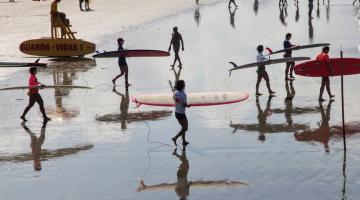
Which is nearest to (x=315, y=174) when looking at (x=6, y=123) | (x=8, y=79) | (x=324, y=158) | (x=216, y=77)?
(x=324, y=158)

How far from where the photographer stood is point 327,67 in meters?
17.6

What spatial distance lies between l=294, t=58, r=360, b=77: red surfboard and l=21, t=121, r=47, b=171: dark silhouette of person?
734cm

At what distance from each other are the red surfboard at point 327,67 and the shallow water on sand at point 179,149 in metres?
0.81

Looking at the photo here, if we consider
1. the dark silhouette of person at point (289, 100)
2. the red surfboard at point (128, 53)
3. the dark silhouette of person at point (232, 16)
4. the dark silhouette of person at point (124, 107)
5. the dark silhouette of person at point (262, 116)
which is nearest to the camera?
the dark silhouette of person at point (262, 116)

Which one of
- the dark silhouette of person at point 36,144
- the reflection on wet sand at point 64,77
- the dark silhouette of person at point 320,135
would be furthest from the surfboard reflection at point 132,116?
the dark silhouette of person at point 320,135

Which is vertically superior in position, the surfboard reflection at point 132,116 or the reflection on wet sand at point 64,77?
the reflection on wet sand at point 64,77

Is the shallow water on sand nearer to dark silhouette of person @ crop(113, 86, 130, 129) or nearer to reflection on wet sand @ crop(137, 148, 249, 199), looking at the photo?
reflection on wet sand @ crop(137, 148, 249, 199)

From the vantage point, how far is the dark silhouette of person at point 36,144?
43.7ft

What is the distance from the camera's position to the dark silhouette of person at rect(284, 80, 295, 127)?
53.7ft

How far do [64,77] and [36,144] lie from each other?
9.68m

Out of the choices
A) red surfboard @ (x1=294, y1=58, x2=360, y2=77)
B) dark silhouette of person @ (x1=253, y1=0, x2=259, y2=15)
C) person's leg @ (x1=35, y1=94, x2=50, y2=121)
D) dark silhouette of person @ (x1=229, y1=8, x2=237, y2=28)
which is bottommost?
person's leg @ (x1=35, y1=94, x2=50, y2=121)

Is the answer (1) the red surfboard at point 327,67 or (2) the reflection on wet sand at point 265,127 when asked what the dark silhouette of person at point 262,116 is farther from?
(1) the red surfboard at point 327,67

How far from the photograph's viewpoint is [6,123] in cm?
1706

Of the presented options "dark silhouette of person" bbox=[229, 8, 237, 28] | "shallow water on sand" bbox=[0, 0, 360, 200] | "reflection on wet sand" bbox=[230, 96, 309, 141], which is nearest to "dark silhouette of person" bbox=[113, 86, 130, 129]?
"shallow water on sand" bbox=[0, 0, 360, 200]
